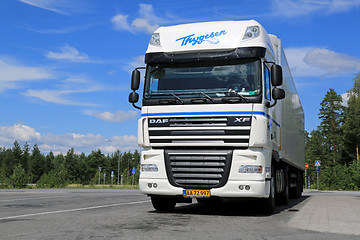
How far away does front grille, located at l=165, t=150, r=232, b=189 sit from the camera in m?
9.19

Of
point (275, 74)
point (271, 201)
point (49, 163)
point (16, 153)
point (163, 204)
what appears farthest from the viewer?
point (49, 163)

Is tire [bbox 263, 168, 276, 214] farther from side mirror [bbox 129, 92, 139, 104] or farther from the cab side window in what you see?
side mirror [bbox 129, 92, 139, 104]

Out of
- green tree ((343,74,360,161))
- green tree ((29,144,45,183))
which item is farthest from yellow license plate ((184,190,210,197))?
green tree ((29,144,45,183))

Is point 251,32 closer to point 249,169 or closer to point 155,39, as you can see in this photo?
point 155,39

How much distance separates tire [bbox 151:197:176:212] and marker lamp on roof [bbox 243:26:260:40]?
4216mm

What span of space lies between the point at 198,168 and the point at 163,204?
6.57 feet

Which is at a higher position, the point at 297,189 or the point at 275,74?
the point at 275,74

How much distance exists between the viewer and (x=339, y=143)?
83.7m

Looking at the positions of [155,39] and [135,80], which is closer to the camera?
[135,80]

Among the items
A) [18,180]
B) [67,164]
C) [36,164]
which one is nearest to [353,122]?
[18,180]

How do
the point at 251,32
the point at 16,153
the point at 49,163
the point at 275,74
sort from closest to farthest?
the point at 275,74, the point at 251,32, the point at 16,153, the point at 49,163

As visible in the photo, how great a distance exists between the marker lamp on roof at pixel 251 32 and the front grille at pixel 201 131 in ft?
6.35

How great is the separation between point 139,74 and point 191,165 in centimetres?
246

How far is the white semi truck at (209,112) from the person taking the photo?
915 cm
